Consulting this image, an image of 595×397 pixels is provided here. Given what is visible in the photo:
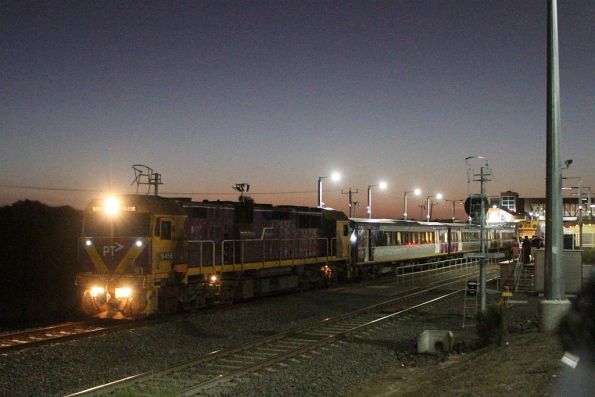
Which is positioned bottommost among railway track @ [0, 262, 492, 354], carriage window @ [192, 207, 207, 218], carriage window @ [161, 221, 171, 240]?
railway track @ [0, 262, 492, 354]

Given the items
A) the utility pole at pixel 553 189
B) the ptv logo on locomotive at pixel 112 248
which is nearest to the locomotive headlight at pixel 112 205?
the ptv logo on locomotive at pixel 112 248

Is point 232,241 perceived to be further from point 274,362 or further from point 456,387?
point 456,387

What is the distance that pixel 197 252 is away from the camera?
19422mm

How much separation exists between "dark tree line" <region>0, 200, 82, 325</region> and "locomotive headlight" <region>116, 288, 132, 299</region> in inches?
110

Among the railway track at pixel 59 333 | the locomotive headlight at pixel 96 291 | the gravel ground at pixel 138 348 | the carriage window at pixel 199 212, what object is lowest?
the gravel ground at pixel 138 348

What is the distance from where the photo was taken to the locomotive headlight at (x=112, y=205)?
58.8ft

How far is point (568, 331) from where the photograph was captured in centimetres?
393

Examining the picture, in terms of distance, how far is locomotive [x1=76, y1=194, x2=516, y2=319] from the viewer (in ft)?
56.5

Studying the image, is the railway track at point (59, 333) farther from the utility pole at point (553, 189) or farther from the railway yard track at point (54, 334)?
the utility pole at point (553, 189)

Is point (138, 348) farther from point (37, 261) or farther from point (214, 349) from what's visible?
point (37, 261)

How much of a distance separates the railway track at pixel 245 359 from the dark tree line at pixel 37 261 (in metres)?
8.16

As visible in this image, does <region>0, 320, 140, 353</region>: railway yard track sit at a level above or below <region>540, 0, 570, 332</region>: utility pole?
below

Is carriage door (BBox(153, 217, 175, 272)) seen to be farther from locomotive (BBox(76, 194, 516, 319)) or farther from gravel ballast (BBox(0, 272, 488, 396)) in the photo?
gravel ballast (BBox(0, 272, 488, 396))

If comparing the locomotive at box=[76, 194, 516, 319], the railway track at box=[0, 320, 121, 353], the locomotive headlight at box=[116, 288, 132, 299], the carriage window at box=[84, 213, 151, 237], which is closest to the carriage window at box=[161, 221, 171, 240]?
the locomotive at box=[76, 194, 516, 319]
